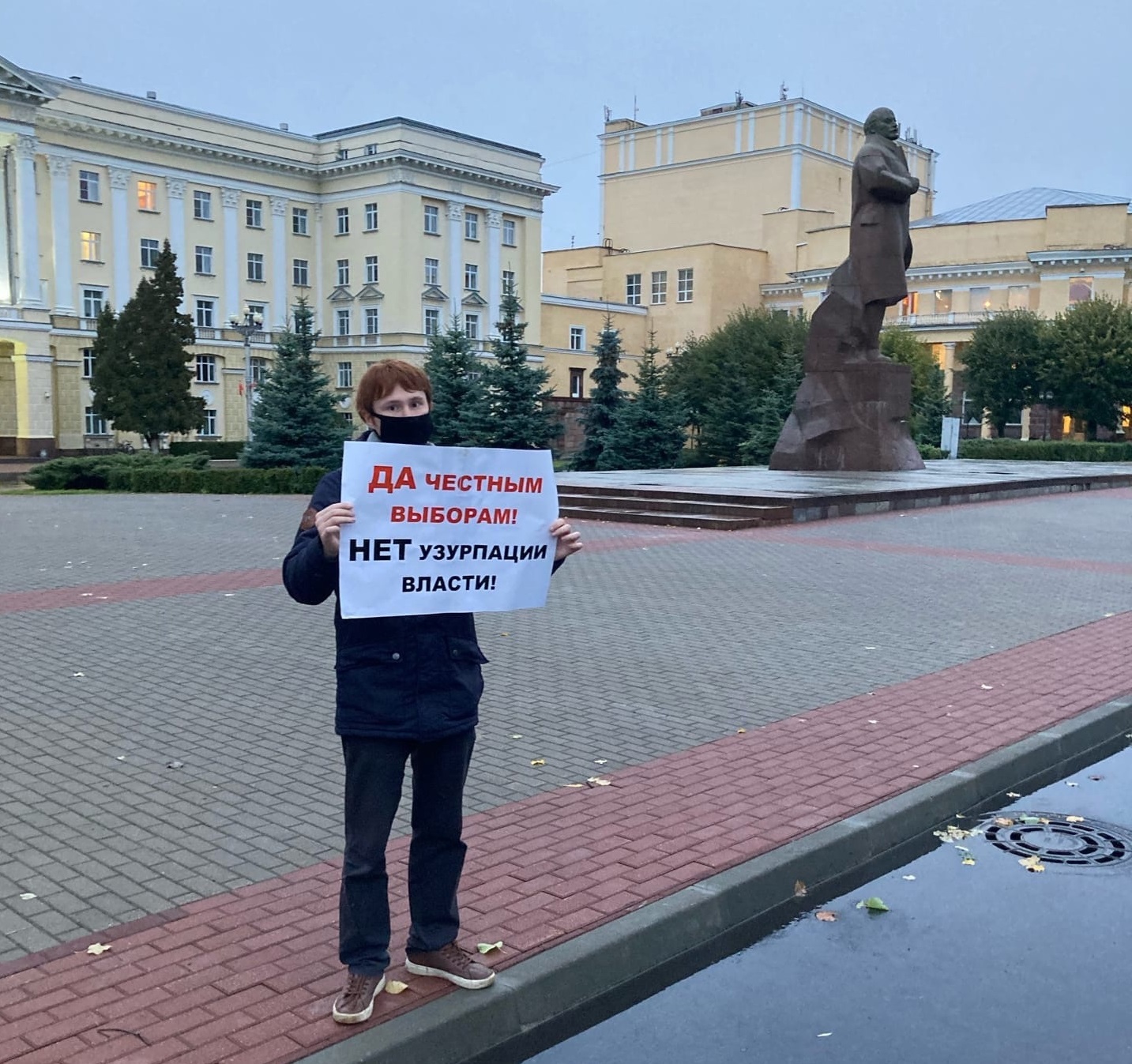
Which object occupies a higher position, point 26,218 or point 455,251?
point 455,251

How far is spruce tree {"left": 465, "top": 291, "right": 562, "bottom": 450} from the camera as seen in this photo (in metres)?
32.7

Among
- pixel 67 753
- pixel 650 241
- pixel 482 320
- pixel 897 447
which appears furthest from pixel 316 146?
pixel 67 753

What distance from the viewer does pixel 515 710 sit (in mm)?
7148

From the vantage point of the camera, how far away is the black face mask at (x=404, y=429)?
346cm

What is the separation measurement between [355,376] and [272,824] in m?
67.2

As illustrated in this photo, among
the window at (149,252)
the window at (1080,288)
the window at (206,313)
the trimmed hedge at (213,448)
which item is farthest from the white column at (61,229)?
the window at (1080,288)

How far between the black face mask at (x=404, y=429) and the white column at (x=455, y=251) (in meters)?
69.4

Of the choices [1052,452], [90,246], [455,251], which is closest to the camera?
[1052,452]

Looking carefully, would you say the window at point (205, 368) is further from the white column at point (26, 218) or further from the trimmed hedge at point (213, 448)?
the trimmed hedge at point (213, 448)

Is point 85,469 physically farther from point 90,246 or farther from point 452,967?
point 90,246

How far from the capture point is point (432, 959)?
367 cm

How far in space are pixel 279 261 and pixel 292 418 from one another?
142 ft

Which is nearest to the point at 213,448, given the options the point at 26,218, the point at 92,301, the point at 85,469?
the point at 92,301

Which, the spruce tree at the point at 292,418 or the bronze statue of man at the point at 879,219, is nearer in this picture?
the bronze statue of man at the point at 879,219
